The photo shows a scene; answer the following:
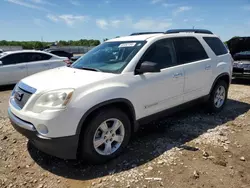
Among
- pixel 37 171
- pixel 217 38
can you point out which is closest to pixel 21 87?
pixel 37 171

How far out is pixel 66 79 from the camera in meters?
3.34

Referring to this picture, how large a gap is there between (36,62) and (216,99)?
7.04 m

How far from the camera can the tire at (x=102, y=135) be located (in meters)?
3.14

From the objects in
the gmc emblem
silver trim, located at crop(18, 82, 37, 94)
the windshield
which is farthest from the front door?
the gmc emblem

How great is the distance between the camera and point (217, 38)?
18.3 ft

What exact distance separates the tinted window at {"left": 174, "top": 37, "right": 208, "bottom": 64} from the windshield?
2.82 feet

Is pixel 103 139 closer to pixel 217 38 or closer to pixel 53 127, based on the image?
pixel 53 127

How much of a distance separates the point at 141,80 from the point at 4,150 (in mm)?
2467

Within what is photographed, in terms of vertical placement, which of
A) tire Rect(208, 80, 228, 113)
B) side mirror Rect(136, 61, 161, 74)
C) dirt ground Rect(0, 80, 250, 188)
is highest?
side mirror Rect(136, 61, 161, 74)

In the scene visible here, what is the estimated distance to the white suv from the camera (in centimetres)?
298

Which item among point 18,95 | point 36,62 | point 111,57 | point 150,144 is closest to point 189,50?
point 111,57

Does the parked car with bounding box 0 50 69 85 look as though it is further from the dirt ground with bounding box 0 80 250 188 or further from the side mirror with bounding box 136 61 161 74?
the side mirror with bounding box 136 61 161 74

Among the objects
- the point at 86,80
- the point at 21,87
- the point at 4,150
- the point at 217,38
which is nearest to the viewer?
the point at 86,80

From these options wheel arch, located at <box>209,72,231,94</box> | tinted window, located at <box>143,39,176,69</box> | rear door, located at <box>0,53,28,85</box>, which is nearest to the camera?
tinted window, located at <box>143,39,176,69</box>
